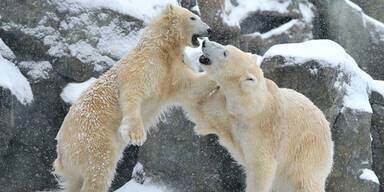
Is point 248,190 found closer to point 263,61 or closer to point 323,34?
point 263,61

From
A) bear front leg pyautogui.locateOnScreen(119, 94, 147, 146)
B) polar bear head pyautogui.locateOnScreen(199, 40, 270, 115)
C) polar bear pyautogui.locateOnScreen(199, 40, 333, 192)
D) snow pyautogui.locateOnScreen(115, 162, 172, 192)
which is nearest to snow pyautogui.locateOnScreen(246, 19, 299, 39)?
snow pyautogui.locateOnScreen(115, 162, 172, 192)

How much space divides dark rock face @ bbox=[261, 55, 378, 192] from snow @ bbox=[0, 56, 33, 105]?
9.51 ft

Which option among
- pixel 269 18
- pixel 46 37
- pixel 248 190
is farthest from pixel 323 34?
pixel 248 190

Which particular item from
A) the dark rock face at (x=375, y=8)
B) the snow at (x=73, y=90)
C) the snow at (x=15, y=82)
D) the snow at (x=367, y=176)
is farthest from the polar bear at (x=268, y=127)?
the dark rock face at (x=375, y=8)

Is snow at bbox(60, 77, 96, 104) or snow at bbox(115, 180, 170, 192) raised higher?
snow at bbox(60, 77, 96, 104)

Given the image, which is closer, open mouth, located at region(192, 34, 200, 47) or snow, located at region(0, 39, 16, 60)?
open mouth, located at region(192, 34, 200, 47)

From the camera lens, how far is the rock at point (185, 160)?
5.96 meters

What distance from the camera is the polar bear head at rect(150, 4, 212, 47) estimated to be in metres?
4.71

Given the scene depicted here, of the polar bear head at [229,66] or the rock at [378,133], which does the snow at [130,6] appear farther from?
the rock at [378,133]

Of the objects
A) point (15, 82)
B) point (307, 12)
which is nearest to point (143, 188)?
point (15, 82)

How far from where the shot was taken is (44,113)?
6.37 metres

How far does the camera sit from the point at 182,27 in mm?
4762

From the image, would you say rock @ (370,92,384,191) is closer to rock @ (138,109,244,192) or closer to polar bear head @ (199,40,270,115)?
rock @ (138,109,244,192)

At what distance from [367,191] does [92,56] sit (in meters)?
3.74
